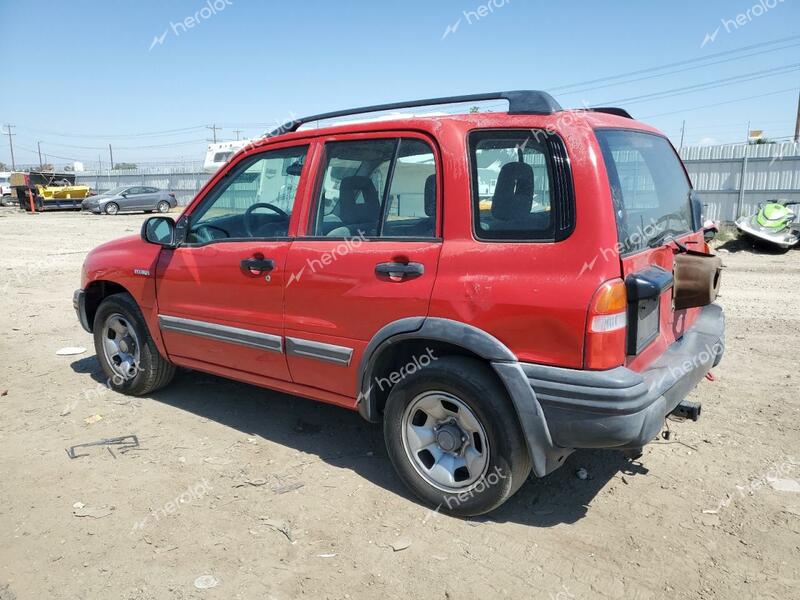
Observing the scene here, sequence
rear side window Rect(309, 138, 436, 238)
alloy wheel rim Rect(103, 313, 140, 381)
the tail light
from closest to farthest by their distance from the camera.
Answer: the tail light → rear side window Rect(309, 138, 436, 238) → alloy wheel rim Rect(103, 313, 140, 381)

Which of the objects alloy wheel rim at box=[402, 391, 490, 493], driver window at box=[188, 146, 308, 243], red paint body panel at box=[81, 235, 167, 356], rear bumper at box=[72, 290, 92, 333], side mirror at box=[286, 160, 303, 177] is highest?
side mirror at box=[286, 160, 303, 177]

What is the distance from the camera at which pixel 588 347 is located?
8.83 ft

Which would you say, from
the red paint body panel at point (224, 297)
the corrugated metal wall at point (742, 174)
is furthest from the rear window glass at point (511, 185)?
the corrugated metal wall at point (742, 174)

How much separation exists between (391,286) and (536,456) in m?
1.11

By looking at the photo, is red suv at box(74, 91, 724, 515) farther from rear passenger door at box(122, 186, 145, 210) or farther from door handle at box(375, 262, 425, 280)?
rear passenger door at box(122, 186, 145, 210)

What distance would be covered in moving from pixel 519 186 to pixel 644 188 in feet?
2.66

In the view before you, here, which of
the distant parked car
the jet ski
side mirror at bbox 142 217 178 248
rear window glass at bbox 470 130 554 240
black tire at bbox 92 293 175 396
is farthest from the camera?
the distant parked car

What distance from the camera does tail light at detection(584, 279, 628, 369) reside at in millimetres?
2674

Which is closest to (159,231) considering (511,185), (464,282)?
(464,282)

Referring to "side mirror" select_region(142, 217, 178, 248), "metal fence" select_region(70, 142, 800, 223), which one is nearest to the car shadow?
"side mirror" select_region(142, 217, 178, 248)

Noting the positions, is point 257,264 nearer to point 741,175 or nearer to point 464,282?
point 464,282

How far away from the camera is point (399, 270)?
10.5 ft

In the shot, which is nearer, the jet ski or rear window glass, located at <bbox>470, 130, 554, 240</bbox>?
rear window glass, located at <bbox>470, 130, 554, 240</bbox>

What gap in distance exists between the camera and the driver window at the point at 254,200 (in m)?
3.90
